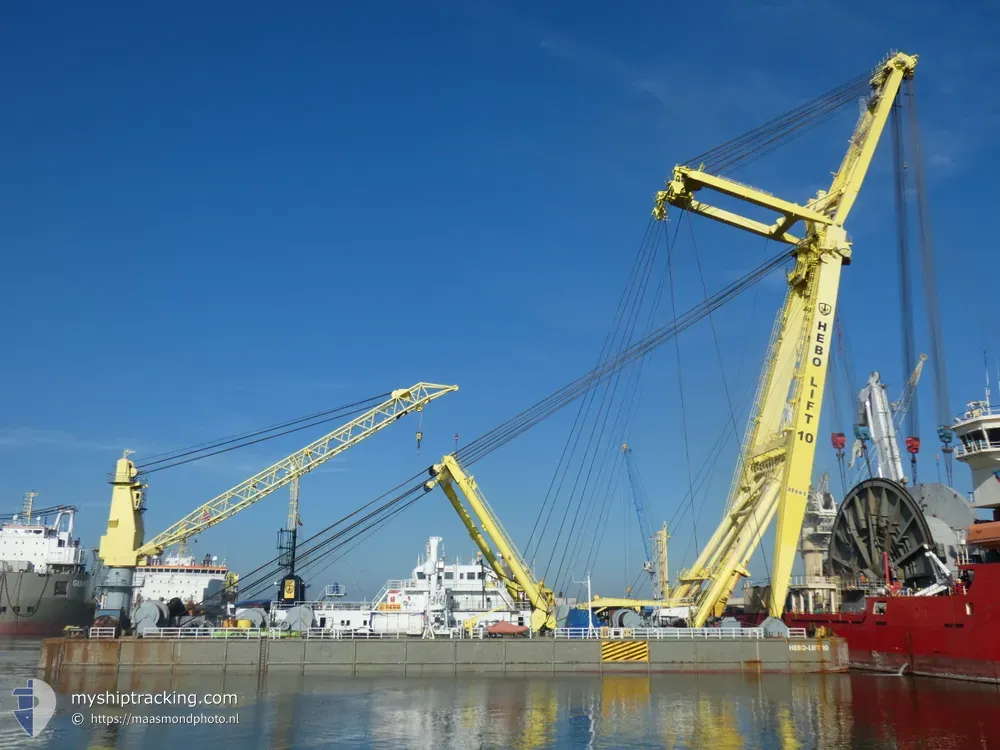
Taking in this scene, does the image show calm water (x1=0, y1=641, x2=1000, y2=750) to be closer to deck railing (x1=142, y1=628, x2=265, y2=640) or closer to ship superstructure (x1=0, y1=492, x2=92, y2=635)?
deck railing (x1=142, y1=628, x2=265, y2=640)

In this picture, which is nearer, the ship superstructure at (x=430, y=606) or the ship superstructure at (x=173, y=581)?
the ship superstructure at (x=430, y=606)

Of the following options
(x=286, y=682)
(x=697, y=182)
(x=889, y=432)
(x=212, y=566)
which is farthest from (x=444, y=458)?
(x=212, y=566)

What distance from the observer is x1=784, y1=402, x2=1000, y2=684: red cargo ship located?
32.3 metres

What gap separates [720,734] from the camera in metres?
22.8

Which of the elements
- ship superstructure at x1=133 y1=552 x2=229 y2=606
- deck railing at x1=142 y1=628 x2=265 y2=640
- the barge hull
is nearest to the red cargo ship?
the barge hull

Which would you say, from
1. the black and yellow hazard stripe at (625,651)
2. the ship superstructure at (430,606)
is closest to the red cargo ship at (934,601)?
the black and yellow hazard stripe at (625,651)

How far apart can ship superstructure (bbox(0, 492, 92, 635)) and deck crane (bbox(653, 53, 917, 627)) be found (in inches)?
2471

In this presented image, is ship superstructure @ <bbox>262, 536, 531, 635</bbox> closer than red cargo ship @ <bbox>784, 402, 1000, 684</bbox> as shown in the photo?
No

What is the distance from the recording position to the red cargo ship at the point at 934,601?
3228 centimetres

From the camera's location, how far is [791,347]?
39.6m

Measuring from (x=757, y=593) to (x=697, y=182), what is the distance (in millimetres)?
28561

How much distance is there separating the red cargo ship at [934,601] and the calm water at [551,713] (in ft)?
4.92

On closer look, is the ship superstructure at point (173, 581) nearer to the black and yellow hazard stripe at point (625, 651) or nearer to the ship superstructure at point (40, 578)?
the ship superstructure at point (40, 578)

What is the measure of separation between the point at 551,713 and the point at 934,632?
19856 mm
